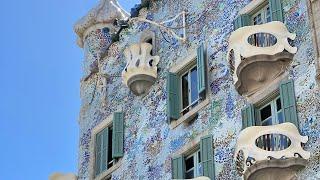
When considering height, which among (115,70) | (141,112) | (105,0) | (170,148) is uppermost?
(105,0)

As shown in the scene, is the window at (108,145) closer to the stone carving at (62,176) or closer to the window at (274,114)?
the stone carving at (62,176)

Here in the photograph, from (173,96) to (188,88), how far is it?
394 mm

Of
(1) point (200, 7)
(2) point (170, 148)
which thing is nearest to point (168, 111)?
(2) point (170, 148)

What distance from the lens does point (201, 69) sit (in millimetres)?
20781

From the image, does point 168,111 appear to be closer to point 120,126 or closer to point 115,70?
point 120,126

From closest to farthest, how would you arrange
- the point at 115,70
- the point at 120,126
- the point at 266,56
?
the point at 266,56 → the point at 120,126 → the point at 115,70

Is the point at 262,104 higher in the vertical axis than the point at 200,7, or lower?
lower

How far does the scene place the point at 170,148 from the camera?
20891 millimetres

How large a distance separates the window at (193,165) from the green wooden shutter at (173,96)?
3.95ft

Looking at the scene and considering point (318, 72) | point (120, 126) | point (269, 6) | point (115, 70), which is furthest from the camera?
point (115, 70)

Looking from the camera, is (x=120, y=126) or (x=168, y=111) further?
(x=120, y=126)

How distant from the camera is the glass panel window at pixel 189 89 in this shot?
21.2 m

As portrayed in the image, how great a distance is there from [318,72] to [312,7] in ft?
5.35

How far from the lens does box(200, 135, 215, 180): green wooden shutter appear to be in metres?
19.2
